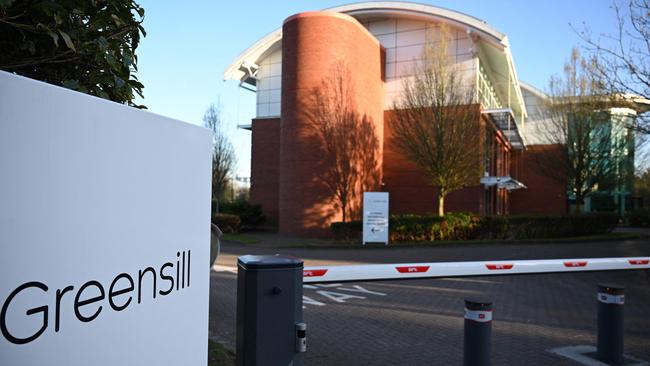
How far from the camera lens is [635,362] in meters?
5.27

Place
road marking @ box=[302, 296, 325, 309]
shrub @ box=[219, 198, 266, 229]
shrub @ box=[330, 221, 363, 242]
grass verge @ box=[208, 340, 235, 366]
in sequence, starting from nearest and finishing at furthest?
1. grass verge @ box=[208, 340, 235, 366]
2. road marking @ box=[302, 296, 325, 309]
3. shrub @ box=[330, 221, 363, 242]
4. shrub @ box=[219, 198, 266, 229]

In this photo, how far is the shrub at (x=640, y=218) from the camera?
3631cm

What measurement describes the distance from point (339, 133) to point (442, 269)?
18.9 m

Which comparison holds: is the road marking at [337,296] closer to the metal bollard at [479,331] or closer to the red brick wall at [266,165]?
the metal bollard at [479,331]

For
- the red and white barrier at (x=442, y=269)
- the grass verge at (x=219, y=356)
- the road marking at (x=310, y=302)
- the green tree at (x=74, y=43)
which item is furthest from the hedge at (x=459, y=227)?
the green tree at (x=74, y=43)

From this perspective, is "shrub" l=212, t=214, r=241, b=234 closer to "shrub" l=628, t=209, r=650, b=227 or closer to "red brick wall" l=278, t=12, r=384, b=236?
"red brick wall" l=278, t=12, r=384, b=236

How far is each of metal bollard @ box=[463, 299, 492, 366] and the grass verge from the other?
7.56 ft

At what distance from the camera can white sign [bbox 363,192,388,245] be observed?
762 inches

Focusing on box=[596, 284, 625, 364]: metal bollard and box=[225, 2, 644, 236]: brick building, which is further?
box=[225, 2, 644, 236]: brick building

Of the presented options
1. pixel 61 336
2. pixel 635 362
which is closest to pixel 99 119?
pixel 61 336

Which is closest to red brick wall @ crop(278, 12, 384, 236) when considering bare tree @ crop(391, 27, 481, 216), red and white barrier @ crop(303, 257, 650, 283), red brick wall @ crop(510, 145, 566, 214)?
bare tree @ crop(391, 27, 481, 216)

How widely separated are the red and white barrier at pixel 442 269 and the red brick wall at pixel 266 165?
79.9 feet

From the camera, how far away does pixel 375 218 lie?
1944 cm

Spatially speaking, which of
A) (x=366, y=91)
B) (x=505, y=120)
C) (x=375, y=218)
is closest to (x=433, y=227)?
(x=375, y=218)
